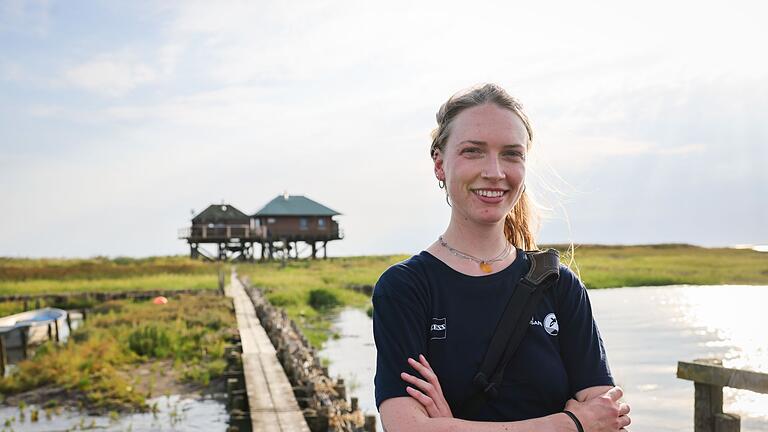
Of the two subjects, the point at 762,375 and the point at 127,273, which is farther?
the point at 127,273

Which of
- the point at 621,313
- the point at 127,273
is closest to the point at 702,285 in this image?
the point at 621,313

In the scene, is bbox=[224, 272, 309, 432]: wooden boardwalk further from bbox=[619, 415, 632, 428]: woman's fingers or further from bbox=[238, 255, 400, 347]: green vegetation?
bbox=[619, 415, 632, 428]: woman's fingers

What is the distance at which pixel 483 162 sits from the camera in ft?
9.07

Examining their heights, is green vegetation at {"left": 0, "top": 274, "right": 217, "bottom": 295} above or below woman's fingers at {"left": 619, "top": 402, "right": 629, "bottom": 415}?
below

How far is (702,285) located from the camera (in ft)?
147

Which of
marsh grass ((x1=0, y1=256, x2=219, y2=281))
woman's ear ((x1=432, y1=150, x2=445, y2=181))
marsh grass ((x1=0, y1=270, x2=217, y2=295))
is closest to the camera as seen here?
woman's ear ((x1=432, y1=150, x2=445, y2=181))

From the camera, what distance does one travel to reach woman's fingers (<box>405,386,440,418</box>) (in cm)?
256

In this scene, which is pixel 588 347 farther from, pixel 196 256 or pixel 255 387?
pixel 196 256

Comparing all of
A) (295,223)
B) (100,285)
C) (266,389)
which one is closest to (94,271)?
(100,285)

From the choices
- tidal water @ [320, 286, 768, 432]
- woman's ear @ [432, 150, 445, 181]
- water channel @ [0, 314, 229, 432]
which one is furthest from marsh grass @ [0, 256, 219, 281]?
woman's ear @ [432, 150, 445, 181]

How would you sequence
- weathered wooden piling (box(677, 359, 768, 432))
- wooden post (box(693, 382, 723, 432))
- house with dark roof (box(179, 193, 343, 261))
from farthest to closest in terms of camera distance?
house with dark roof (box(179, 193, 343, 261)), wooden post (box(693, 382, 723, 432)), weathered wooden piling (box(677, 359, 768, 432))

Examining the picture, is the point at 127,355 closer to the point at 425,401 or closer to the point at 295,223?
the point at 425,401

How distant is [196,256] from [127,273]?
2010cm

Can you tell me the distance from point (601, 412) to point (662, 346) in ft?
65.4
